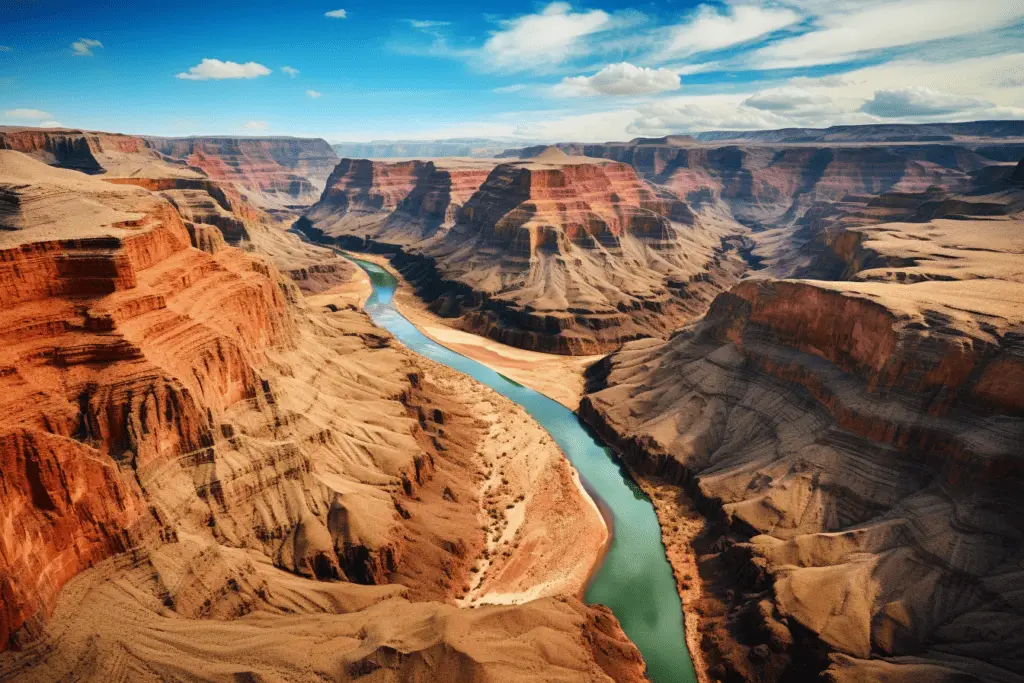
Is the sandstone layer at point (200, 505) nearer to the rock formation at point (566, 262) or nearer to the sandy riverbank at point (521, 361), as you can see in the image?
the sandy riverbank at point (521, 361)

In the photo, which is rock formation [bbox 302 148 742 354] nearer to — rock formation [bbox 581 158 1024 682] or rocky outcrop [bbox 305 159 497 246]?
rocky outcrop [bbox 305 159 497 246]

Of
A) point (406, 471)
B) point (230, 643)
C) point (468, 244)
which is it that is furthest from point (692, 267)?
point (230, 643)

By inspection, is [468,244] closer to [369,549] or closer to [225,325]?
[225,325]

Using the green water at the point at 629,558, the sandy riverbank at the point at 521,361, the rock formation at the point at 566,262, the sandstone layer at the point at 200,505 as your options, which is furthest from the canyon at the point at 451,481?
the rock formation at the point at 566,262

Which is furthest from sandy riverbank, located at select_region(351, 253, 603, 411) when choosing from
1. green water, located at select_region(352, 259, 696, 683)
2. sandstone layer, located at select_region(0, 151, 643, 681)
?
sandstone layer, located at select_region(0, 151, 643, 681)

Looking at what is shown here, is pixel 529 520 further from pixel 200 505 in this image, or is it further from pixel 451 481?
pixel 200 505
